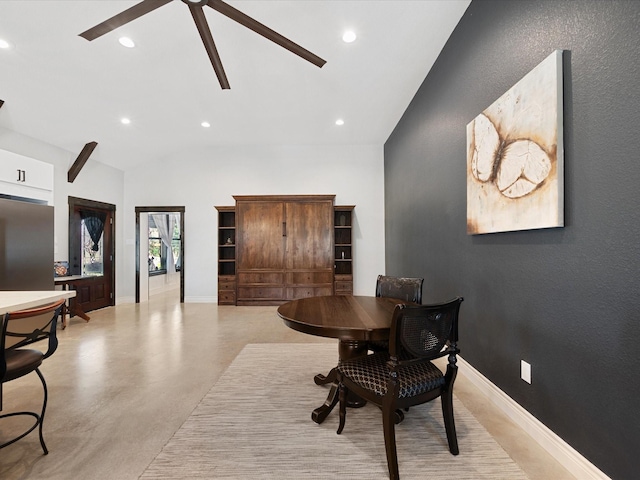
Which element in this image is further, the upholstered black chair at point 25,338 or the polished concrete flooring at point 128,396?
the polished concrete flooring at point 128,396

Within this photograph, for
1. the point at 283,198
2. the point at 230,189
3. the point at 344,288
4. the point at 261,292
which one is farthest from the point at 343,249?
the point at 230,189

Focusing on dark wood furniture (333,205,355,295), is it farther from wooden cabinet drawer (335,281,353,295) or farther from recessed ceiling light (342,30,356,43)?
recessed ceiling light (342,30,356,43)

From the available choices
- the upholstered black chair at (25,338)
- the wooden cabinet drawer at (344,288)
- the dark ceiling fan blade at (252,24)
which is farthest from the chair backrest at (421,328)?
the wooden cabinet drawer at (344,288)

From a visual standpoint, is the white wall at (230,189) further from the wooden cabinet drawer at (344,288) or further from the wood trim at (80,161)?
the wood trim at (80,161)

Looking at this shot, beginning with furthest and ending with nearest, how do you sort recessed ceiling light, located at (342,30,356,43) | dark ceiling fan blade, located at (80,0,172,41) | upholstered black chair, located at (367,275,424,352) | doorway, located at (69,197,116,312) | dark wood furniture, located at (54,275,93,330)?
1. doorway, located at (69,197,116,312)
2. dark wood furniture, located at (54,275,93,330)
3. recessed ceiling light, located at (342,30,356,43)
4. upholstered black chair, located at (367,275,424,352)
5. dark ceiling fan blade, located at (80,0,172,41)

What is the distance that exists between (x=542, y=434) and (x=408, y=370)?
887 mm

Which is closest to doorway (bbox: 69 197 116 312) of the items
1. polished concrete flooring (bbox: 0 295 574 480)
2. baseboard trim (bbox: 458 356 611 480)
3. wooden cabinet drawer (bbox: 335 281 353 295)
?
polished concrete flooring (bbox: 0 295 574 480)

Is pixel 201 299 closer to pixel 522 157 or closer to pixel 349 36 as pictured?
pixel 349 36

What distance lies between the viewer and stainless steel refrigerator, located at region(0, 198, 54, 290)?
3.34 metres

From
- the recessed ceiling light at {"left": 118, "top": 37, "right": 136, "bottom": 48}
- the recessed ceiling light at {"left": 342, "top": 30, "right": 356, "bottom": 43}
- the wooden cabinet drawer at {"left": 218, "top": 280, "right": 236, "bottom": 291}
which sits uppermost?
the recessed ceiling light at {"left": 118, "top": 37, "right": 136, "bottom": 48}

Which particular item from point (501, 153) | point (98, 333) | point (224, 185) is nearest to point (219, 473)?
point (501, 153)

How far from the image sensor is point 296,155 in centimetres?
584

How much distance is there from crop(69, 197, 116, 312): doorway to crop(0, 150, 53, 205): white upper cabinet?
51 cm

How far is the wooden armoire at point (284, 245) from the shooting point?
536 centimetres
